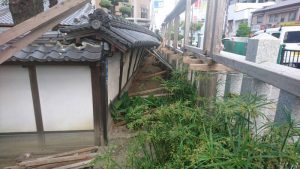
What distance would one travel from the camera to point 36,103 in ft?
17.1

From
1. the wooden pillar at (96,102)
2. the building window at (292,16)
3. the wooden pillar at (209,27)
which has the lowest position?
the wooden pillar at (96,102)

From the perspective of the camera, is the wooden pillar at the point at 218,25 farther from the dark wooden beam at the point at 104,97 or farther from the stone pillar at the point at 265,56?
the dark wooden beam at the point at 104,97

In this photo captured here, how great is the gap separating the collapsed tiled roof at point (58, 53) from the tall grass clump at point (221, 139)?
2.28 m

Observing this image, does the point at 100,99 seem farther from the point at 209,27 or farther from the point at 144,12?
the point at 144,12

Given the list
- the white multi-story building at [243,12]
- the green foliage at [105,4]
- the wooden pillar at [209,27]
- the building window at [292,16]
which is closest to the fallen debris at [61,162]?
the wooden pillar at [209,27]

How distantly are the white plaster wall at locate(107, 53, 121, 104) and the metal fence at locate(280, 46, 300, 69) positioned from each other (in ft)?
25.2

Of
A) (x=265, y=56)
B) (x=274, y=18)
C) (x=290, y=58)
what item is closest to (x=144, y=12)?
(x=274, y=18)

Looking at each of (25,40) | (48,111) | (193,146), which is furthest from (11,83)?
(193,146)

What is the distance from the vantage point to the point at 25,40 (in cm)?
212

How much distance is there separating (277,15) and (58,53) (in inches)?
1118

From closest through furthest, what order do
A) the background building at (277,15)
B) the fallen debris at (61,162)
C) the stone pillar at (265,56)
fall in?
the stone pillar at (265,56) → the fallen debris at (61,162) → the background building at (277,15)

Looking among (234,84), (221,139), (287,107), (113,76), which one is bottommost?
(113,76)

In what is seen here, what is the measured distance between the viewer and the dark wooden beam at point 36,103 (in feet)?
16.4

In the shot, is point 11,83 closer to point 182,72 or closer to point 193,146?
point 182,72
